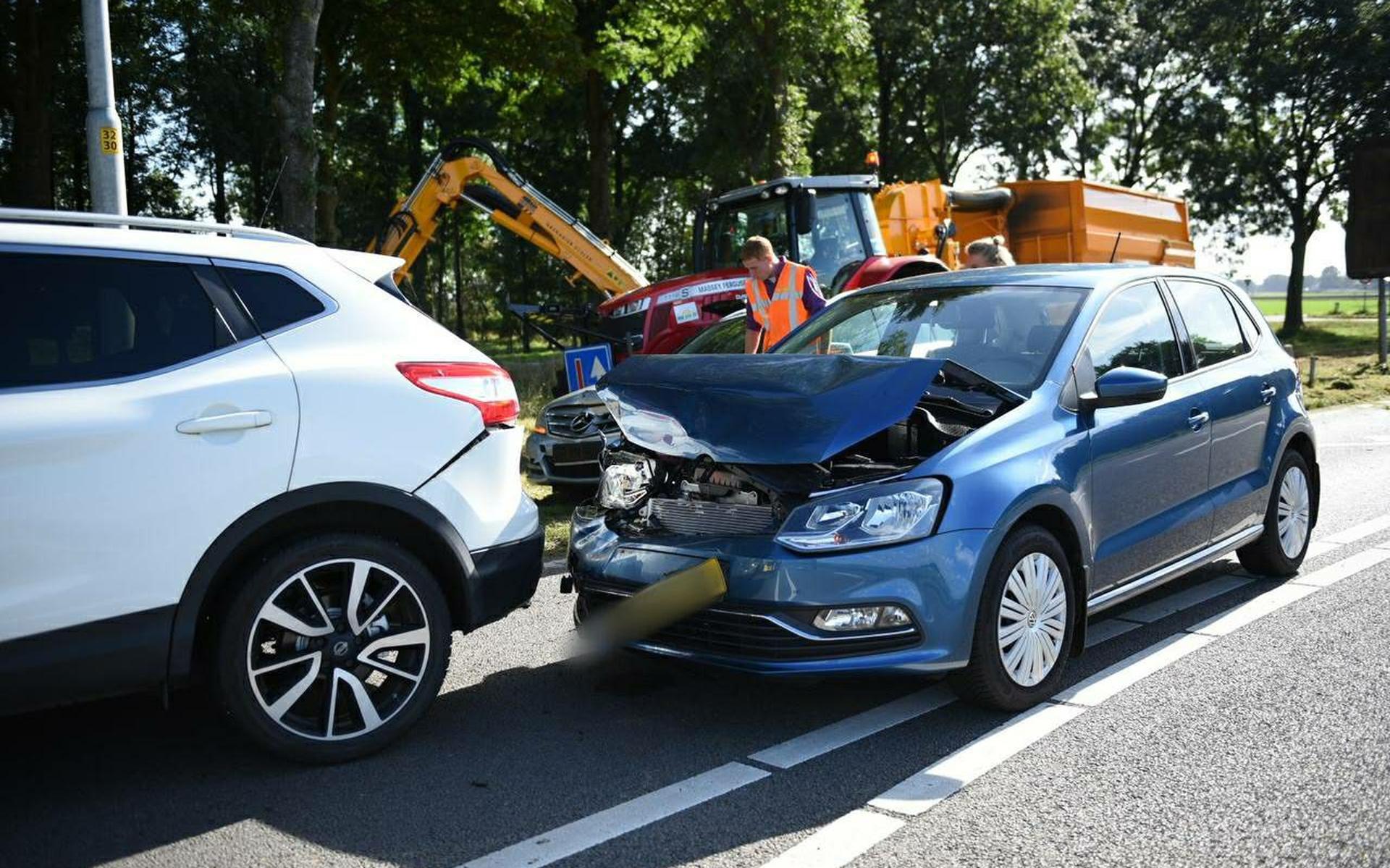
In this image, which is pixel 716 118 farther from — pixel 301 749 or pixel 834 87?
pixel 301 749

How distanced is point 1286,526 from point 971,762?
328cm

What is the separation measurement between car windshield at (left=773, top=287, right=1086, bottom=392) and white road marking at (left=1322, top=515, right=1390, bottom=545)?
331cm

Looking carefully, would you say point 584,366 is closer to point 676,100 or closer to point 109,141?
point 109,141

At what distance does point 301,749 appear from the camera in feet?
12.4

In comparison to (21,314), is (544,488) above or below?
below

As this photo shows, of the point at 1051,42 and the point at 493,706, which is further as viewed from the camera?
the point at 1051,42

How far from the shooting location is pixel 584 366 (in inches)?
388

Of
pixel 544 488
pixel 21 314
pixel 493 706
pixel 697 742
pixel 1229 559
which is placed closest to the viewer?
pixel 21 314

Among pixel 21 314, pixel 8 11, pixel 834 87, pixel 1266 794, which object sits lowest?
pixel 1266 794

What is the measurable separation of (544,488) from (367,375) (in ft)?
19.6

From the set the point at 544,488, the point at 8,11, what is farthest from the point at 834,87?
the point at 544,488

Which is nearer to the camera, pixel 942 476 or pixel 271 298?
pixel 271 298

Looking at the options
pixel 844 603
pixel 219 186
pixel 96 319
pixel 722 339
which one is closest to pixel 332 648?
pixel 96 319

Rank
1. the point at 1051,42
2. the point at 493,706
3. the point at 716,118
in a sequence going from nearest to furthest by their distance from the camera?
the point at 493,706
the point at 716,118
the point at 1051,42
